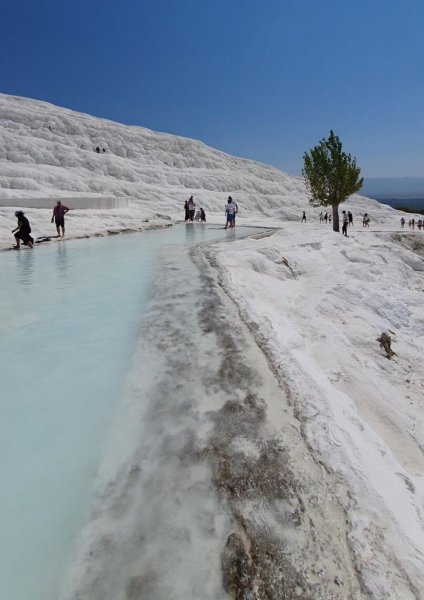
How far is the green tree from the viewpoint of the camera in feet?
93.0

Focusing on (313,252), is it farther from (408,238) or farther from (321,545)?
(408,238)

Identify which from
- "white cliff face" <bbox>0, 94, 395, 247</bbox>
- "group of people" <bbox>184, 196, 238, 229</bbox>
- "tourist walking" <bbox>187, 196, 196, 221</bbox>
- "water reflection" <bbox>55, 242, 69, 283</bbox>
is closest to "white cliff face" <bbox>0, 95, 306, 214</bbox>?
"white cliff face" <bbox>0, 94, 395, 247</bbox>

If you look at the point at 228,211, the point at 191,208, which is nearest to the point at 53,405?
the point at 228,211

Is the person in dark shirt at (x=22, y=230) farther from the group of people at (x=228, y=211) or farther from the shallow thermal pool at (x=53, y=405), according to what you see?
the group of people at (x=228, y=211)

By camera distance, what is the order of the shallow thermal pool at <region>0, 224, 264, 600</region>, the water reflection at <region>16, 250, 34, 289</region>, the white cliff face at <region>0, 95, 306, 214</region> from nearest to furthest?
the shallow thermal pool at <region>0, 224, 264, 600</region>, the water reflection at <region>16, 250, 34, 289</region>, the white cliff face at <region>0, 95, 306, 214</region>

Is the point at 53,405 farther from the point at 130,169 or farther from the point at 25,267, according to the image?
the point at 130,169

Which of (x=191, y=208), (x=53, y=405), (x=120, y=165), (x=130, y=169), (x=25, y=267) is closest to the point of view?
(x=53, y=405)

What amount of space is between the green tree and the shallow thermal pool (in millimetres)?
24667

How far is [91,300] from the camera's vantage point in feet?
21.0

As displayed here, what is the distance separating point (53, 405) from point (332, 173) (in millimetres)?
29053

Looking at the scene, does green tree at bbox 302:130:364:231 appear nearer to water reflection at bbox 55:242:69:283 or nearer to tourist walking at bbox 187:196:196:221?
tourist walking at bbox 187:196:196:221

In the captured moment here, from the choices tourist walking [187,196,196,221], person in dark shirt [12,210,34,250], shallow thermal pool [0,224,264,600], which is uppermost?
tourist walking [187,196,196,221]

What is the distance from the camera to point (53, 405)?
3.32 m

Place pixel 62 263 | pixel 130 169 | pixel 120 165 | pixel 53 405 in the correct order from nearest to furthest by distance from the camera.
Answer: pixel 53 405, pixel 62 263, pixel 120 165, pixel 130 169
